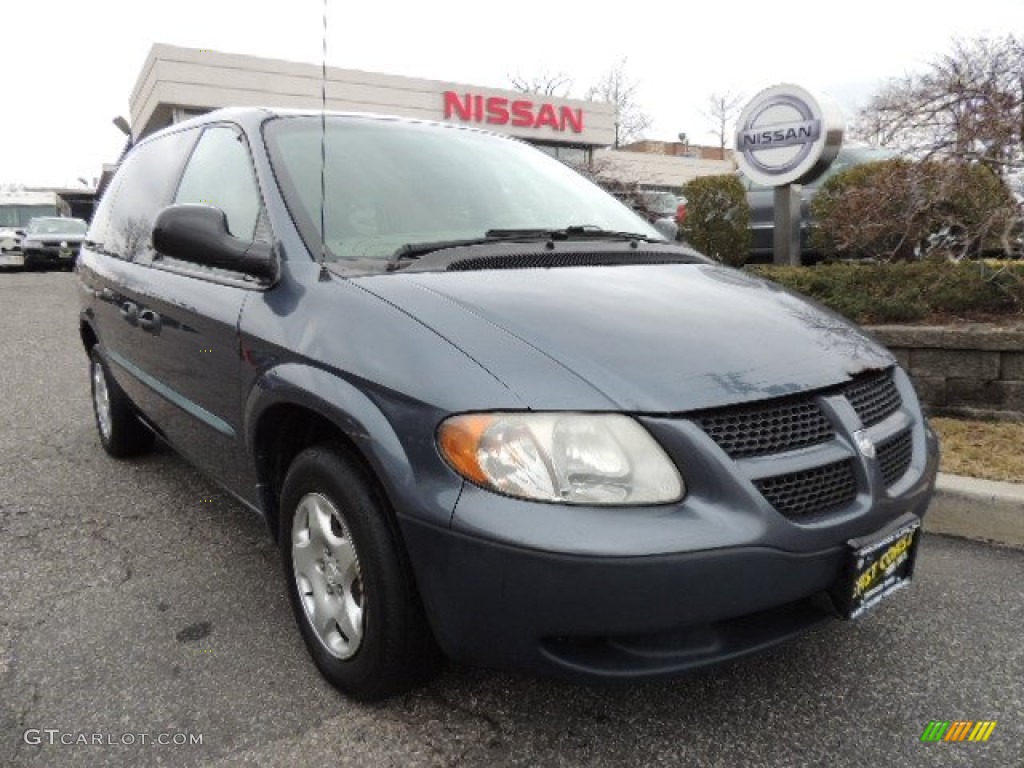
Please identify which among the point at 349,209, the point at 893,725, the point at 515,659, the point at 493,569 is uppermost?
the point at 349,209

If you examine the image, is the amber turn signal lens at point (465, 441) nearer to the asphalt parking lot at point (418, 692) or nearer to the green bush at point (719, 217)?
the asphalt parking lot at point (418, 692)

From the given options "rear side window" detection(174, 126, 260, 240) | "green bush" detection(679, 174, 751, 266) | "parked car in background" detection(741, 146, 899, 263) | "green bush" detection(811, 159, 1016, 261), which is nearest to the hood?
"rear side window" detection(174, 126, 260, 240)

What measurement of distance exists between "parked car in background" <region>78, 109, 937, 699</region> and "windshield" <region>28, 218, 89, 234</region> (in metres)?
23.2

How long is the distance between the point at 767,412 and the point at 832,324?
2.32 feet

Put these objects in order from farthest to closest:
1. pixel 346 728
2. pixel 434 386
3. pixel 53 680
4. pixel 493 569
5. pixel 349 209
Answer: pixel 349 209 < pixel 53 680 < pixel 346 728 < pixel 434 386 < pixel 493 569

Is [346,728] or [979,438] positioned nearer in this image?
[346,728]

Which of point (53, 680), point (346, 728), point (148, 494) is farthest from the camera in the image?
point (148, 494)

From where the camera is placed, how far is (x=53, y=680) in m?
2.30

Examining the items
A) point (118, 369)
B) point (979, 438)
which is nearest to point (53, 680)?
point (118, 369)

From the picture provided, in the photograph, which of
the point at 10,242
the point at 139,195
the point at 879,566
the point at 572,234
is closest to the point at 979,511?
the point at 879,566

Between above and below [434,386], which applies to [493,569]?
below

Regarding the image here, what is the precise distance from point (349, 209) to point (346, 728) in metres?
1.52

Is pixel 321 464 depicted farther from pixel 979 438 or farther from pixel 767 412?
pixel 979 438

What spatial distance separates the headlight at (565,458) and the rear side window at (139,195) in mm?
2153
